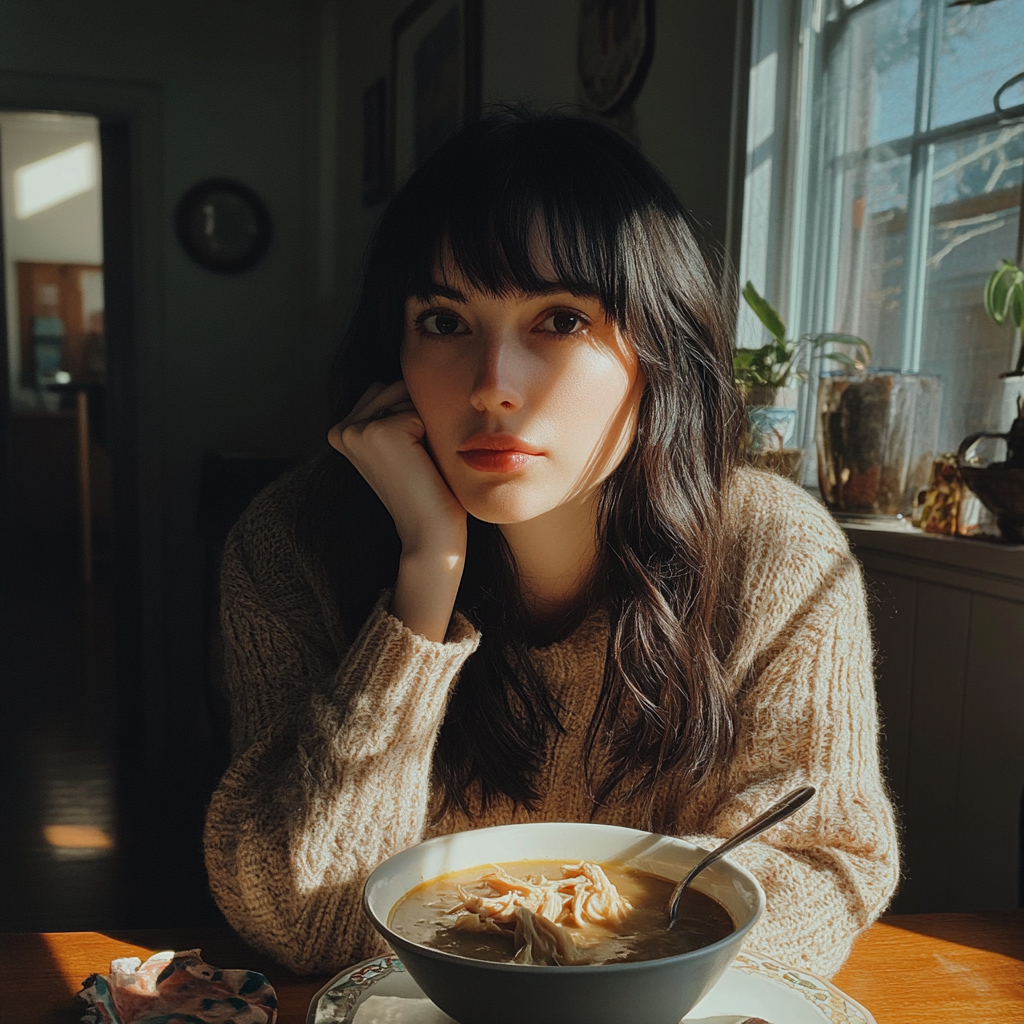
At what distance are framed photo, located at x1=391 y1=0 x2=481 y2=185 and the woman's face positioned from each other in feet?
5.22

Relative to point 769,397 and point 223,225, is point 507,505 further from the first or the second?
point 223,225

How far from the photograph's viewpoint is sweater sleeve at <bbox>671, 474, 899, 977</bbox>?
73cm

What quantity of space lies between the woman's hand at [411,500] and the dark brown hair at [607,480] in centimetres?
8

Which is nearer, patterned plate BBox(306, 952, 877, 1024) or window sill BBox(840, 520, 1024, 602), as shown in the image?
patterned plate BBox(306, 952, 877, 1024)

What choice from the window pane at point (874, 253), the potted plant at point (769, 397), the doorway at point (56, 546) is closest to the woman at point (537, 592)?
the potted plant at point (769, 397)

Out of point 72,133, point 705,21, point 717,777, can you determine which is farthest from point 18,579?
point 717,777

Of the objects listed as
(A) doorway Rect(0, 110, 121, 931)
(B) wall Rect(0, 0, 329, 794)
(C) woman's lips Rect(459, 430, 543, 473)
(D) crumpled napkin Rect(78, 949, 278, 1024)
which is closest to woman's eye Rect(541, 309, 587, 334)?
(C) woman's lips Rect(459, 430, 543, 473)

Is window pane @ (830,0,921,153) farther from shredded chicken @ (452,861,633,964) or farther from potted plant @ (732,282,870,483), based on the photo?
shredded chicken @ (452,861,633,964)

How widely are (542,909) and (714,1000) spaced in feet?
0.38

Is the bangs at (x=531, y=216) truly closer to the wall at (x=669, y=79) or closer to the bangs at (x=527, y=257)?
the bangs at (x=527, y=257)

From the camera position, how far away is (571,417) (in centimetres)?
85

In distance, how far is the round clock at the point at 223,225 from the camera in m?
4.02

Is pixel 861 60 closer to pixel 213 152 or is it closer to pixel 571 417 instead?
pixel 571 417

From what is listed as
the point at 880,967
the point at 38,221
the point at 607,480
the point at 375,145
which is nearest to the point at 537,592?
the point at 607,480
